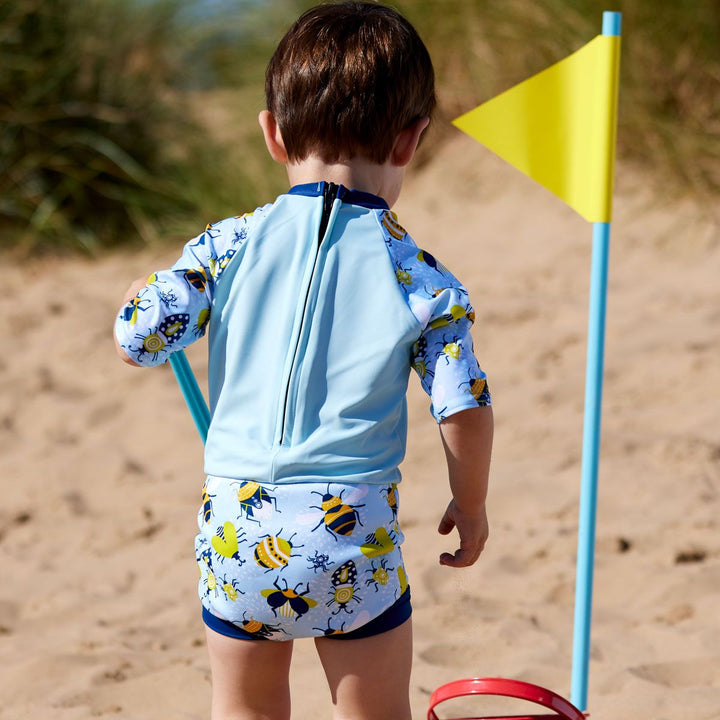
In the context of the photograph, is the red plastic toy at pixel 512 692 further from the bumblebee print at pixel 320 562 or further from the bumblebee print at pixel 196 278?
the bumblebee print at pixel 196 278

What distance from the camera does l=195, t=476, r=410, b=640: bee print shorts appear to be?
1386mm

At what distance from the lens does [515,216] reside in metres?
5.28

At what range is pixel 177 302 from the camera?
4.66 feet

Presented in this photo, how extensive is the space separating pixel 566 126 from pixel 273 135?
61 cm

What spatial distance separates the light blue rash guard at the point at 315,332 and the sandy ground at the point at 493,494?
0.91 meters

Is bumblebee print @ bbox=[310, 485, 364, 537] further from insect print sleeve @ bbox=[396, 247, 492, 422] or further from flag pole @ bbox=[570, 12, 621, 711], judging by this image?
flag pole @ bbox=[570, 12, 621, 711]

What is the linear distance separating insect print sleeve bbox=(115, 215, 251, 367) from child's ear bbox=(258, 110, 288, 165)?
114 millimetres

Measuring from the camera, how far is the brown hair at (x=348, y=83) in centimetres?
140

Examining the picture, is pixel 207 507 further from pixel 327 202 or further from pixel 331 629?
pixel 327 202

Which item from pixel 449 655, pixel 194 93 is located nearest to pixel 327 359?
pixel 449 655

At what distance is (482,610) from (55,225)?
3879 mm

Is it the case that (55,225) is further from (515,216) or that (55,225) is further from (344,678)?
(344,678)

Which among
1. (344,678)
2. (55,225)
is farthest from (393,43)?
(55,225)

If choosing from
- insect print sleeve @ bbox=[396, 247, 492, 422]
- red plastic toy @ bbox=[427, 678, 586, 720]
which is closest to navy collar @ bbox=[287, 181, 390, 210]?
insect print sleeve @ bbox=[396, 247, 492, 422]
